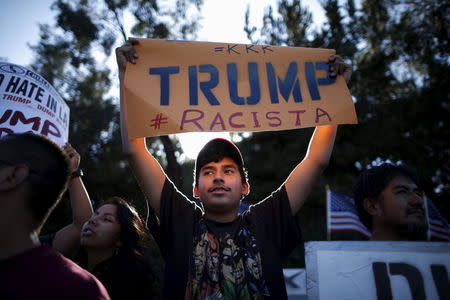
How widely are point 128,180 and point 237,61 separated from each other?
11.7 meters

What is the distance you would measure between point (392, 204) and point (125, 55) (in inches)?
71.1

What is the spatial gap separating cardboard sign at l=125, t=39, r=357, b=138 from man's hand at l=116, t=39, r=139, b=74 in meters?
0.04

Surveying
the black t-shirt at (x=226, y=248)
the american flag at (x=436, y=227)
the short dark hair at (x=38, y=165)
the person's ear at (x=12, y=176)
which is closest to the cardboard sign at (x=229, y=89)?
the black t-shirt at (x=226, y=248)

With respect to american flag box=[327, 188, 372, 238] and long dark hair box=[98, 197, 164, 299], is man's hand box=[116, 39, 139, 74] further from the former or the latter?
american flag box=[327, 188, 372, 238]

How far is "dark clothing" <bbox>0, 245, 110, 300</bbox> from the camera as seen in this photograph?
3.22ft

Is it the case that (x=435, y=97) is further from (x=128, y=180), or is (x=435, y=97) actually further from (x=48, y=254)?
(x=48, y=254)

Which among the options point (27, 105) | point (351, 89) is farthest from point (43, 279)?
point (351, 89)

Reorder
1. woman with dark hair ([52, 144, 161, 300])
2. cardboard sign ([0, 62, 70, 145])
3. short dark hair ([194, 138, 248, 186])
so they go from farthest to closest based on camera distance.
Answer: cardboard sign ([0, 62, 70, 145]), woman with dark hair ([52, 144, 161, 300]), short dark hair ([194, 138, 248, 186])

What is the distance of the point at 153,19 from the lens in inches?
385

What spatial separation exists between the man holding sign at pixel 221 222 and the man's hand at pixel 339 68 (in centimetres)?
36

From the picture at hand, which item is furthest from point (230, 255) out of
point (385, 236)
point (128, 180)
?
point (128, 180)

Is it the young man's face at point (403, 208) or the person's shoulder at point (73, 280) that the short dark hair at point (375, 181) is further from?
the person's shoulder at point (73, 280)

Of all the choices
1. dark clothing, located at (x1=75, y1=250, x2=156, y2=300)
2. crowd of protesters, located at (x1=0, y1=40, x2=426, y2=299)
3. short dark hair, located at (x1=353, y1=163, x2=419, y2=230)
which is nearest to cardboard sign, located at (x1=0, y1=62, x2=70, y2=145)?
crowd of protesters, located at (x1=0, y1=40, x2=426, y2=299)

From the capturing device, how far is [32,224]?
1.21 metres
